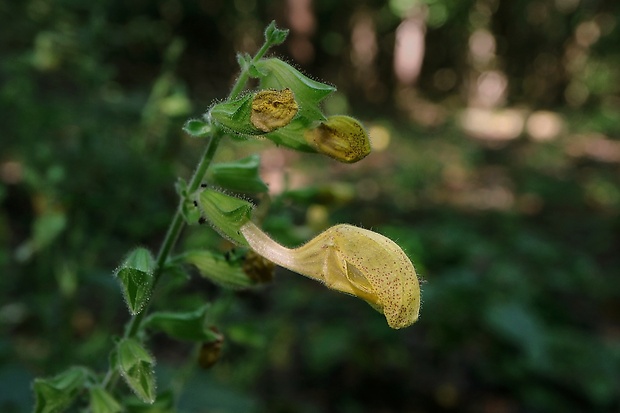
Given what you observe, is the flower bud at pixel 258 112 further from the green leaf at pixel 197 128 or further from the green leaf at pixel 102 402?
the green leaf at pixel 102 402

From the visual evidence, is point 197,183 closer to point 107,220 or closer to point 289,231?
point 289,231

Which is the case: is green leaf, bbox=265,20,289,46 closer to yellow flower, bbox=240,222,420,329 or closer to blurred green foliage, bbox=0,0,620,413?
yellow flower, bbox=240,222,420,329

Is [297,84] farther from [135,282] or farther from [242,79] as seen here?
[135,282]

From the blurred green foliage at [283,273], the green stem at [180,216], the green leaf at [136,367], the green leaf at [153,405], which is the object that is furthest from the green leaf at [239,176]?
the green leaf at [153,405]

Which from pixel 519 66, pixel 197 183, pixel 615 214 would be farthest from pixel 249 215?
pixel 519 66

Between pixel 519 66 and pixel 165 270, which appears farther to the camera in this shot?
pixel 519 66

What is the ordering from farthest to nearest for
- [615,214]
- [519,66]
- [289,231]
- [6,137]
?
[519,66]
[615,214]
[6,137]
[289,231]
